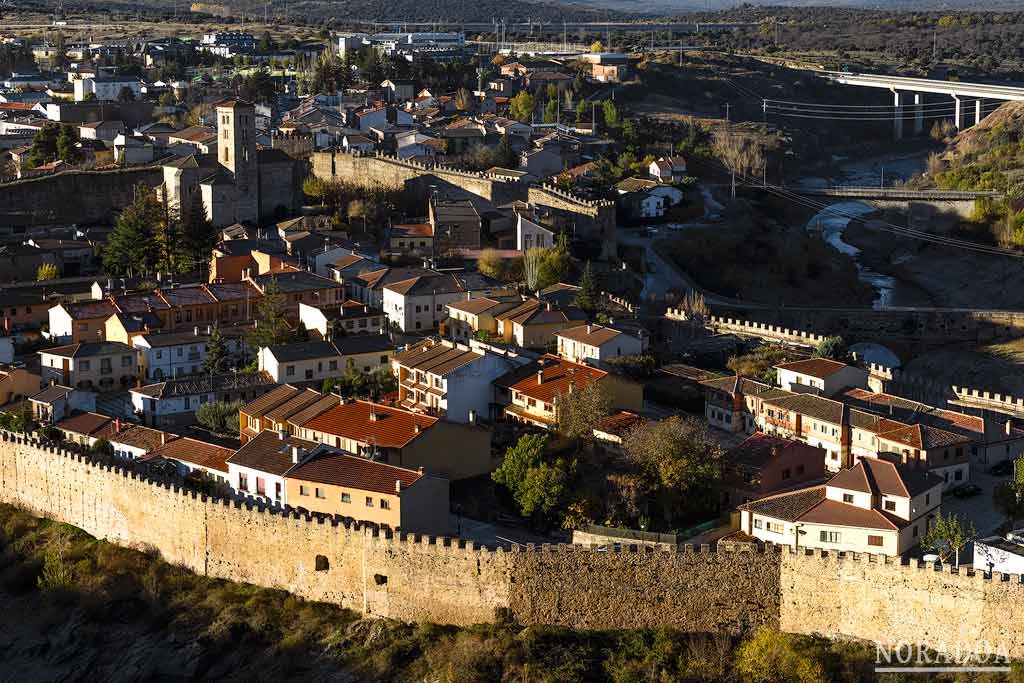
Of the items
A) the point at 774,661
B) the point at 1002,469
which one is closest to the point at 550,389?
the point at 1002,469

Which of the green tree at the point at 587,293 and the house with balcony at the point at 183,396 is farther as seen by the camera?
the green tree at the point at 587,293

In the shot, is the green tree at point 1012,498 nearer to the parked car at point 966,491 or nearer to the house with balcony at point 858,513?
the parked car at point 966,491

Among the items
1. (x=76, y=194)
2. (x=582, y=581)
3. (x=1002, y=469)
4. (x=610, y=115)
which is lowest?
(x=1002, y=469)

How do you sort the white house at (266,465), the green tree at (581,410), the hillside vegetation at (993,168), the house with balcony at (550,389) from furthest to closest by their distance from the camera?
the hillside vegetation at (993,168), the house with balcony at (550,389), the green tree at (581,410), the white house at (266,465)

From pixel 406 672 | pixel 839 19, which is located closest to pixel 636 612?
pixel 406 672

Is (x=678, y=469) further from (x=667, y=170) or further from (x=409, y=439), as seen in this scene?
(x=667, y=170)

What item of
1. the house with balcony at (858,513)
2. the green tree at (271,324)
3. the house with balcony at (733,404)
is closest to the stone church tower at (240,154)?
the green tree at (271,324)

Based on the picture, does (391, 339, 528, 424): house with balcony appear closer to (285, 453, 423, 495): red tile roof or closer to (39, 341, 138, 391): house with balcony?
(285, 453, 423, 495): red tile roof
